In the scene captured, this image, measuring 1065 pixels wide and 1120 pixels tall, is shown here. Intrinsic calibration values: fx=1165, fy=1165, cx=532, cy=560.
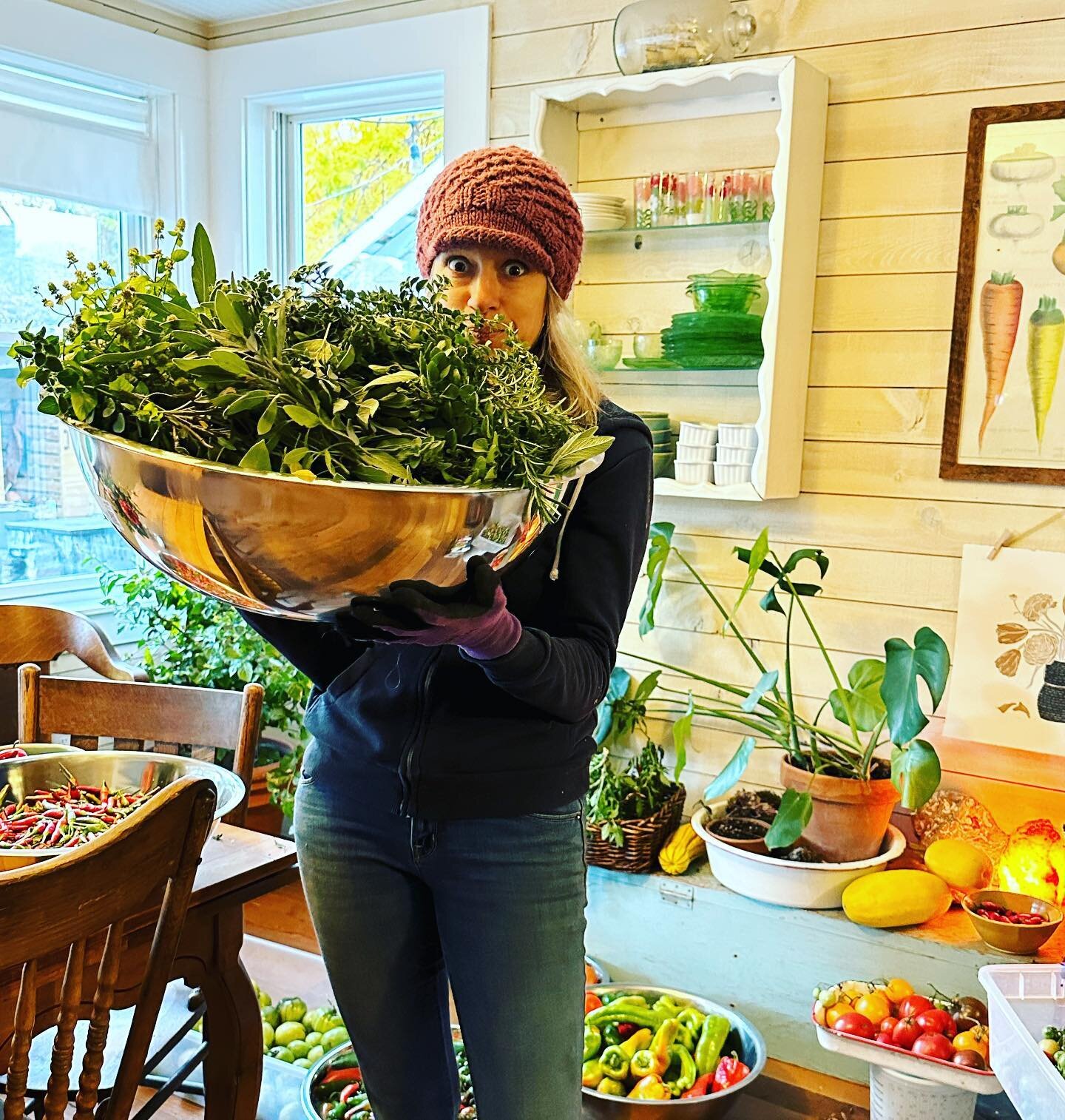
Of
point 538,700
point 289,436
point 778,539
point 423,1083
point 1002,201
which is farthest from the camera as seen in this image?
point 778,539

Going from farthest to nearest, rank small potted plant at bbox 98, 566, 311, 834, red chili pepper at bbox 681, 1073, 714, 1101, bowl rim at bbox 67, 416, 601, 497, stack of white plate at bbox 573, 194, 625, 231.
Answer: small potted plant at bbox 98, 566, 311, 834 → stack of white plate at bbox 573, 194, 625, 231 → red chili pepper at bbox 681, 1073, 714, 1101 → bowl rim at bbox 67, 416, 601, 497

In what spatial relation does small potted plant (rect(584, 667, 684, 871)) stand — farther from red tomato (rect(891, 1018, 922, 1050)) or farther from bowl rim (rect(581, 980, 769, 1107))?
red tomato (rect(891, 1018, 922, 1050))

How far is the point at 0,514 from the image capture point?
2.97 meters

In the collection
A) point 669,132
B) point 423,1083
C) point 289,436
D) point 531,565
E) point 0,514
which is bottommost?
point 423,1083

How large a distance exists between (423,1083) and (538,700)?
523 mm

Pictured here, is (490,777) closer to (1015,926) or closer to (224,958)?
(224,958)

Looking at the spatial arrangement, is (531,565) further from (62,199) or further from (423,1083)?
(62,199)

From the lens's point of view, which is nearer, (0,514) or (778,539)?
(778,539)

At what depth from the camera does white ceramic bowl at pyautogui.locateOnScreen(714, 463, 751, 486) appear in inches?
95.7

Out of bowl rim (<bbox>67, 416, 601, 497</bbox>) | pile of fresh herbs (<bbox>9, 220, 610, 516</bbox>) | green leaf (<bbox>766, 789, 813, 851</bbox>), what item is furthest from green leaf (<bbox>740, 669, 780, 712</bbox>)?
bowl rim (<bbox>67, 416, 601, 497</bbox>)

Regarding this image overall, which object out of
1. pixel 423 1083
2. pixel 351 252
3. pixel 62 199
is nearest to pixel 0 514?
pixel 62 199

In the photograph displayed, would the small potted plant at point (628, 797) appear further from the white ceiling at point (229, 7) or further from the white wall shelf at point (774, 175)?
the white ceiling at point (229, 7)

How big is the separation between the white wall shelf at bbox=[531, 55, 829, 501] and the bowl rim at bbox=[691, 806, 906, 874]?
2.31 feet

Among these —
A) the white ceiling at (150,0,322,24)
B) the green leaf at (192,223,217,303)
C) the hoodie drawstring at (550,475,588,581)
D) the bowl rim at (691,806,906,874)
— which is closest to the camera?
the green leaf at (192,223,217,303)
